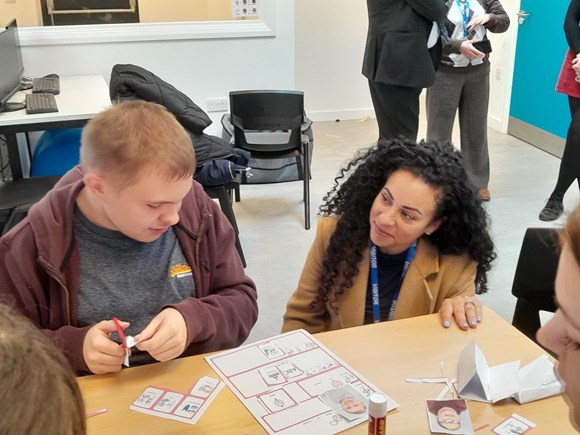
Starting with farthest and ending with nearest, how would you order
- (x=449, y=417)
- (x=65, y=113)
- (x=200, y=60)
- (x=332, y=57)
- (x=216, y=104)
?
(x=332, y=57)
(x=216, y=104)
(x=200, y=60)
(x=65, y=113)
(x=449, y=417)

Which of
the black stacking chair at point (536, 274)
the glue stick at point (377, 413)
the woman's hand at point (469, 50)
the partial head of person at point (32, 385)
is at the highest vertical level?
the partial head of person at point (32, 385)

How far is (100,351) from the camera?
4.05ft

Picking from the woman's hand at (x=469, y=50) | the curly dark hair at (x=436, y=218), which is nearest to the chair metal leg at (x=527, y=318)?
the curly dark hair at (x=436, y=218)

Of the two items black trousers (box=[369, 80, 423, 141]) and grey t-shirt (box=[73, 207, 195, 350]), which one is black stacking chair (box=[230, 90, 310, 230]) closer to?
black trousers (box=[369, 80, 423, 141])

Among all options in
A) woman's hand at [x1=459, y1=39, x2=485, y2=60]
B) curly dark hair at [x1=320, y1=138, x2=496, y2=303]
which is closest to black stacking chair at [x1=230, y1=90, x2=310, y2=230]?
woman's hand at [x1=459, y1=39, x2=485, y2=60]

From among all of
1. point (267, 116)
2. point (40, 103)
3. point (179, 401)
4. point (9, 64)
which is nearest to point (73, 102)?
point (40, 103)

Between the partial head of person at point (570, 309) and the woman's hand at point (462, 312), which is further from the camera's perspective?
the woman's hand at point (462, 312)

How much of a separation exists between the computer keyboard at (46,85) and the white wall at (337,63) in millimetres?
2703

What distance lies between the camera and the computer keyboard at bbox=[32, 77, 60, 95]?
3.49 meters

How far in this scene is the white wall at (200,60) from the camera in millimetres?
4031

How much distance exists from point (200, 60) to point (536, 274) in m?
3.08

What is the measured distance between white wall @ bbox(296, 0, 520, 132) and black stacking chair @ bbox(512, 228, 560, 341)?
13.3 ft

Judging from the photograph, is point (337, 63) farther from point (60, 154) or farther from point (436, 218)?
point (436, 218)

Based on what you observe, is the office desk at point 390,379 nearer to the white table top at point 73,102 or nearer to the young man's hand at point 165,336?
the young man's hand at point 165,336
